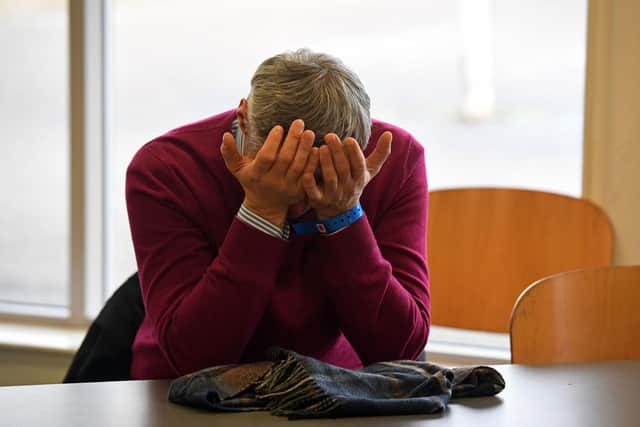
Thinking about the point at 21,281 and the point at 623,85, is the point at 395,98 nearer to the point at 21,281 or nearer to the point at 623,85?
the point at 623,85

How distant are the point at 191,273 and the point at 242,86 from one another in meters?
1.30

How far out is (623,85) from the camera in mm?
2064

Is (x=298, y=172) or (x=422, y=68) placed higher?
(x=422, y=68)

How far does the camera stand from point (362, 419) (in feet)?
3.30

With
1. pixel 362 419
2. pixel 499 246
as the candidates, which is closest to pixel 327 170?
pixel 362 419

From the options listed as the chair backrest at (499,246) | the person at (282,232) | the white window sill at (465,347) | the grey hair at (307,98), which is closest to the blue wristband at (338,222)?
the person at (282,232)

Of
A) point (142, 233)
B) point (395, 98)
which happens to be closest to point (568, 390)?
point (142, 233)

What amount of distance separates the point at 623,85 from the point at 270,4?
3.23ft

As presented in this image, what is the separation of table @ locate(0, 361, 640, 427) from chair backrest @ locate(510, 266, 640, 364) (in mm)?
181

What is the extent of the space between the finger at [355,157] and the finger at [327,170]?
3cm

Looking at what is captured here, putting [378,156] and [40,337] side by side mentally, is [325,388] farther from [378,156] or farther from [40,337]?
[40,337]

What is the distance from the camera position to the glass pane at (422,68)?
7.48 ft

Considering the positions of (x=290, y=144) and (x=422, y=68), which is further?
(x=422, y=68)

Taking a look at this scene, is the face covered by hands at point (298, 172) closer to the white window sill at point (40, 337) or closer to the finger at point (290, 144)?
the finger at point (290, 144)
